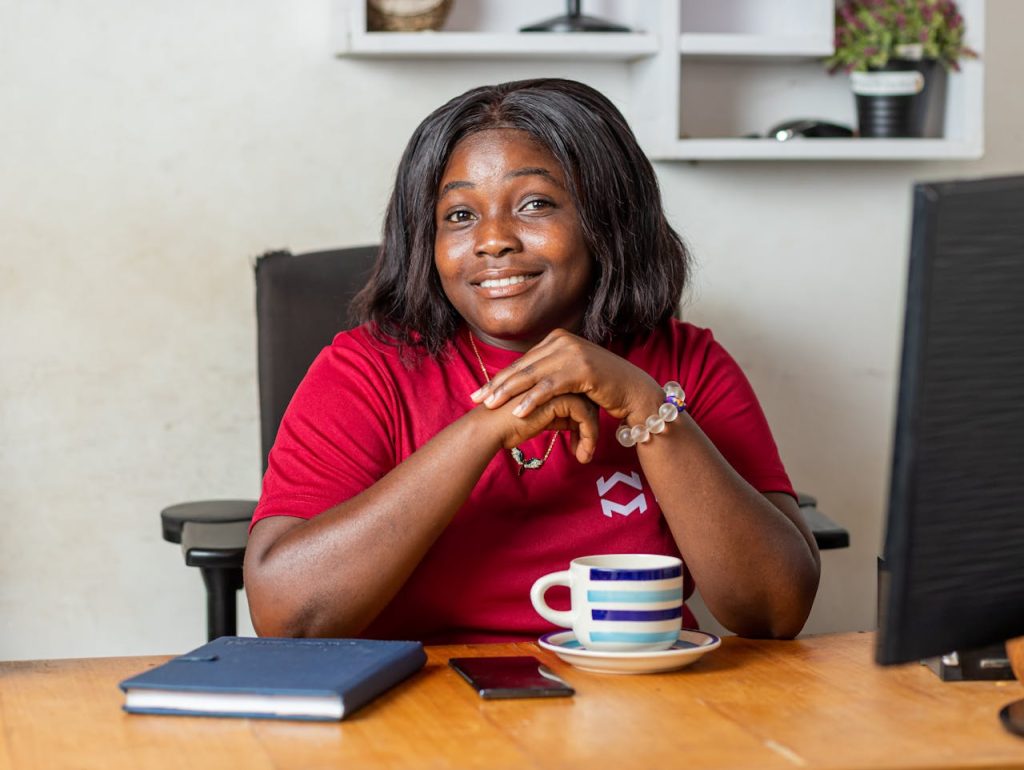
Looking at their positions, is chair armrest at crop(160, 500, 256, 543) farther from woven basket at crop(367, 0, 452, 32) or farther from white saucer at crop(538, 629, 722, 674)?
woven basket at crop(367, 0, 452, 32)

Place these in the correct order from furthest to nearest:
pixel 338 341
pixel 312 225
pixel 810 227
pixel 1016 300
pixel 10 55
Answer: pixel 810 227 < pixel 312 225 < pixel 10 55 < pixel 338 341 < pixel 1016 300

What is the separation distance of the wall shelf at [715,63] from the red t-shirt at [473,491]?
0.83m

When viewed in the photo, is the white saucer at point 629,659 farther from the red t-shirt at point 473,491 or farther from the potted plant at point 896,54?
the potted plant at point 896,54

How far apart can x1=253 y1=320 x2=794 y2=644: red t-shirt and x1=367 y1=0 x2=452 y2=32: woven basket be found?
844 millimetres

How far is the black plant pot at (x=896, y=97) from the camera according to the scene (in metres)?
2.38

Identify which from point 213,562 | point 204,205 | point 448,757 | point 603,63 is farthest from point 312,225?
point 448,757

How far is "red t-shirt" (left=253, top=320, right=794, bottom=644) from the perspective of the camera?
4.99ft

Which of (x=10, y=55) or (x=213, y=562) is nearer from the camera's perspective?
(x=213, y=562)

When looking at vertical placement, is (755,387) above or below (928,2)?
below

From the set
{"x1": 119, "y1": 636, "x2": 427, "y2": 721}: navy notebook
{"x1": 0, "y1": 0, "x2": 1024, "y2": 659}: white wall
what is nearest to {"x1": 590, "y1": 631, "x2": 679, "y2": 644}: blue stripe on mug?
{"x1": 119, "y1": 636, "x2": 427, "y2": 721}: navy notebook

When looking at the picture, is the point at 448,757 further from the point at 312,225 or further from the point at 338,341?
the point at 312,225

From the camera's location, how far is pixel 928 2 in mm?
2395

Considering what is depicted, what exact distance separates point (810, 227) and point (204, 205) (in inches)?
43.9

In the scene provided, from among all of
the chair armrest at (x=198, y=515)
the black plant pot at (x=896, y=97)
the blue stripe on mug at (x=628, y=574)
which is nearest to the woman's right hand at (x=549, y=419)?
the blue stripe on mug at (x=628, y=574)
